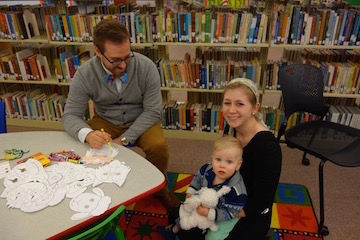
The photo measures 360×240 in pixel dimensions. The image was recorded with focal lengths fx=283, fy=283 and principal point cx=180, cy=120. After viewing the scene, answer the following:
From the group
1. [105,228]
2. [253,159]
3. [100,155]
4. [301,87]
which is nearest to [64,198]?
[105,228]

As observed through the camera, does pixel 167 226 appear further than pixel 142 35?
No

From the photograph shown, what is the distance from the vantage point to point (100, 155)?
146cm

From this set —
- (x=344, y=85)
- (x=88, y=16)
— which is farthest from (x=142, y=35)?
(x=344, y=85)

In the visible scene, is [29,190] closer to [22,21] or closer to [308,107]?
[308,107]

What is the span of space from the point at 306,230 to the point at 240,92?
1.26 metres

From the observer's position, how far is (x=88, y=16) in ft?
9.28

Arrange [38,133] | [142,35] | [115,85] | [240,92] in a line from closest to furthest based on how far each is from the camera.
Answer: [240,92], [38,133], [115,85], [142,35]

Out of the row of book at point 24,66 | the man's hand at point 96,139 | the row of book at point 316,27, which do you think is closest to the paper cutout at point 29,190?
the man's hand at point 96,139

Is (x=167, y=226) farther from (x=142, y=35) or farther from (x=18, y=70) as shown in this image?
(x=18, y=70)

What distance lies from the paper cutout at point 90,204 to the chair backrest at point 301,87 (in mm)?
1627

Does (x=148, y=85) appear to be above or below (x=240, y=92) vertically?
below

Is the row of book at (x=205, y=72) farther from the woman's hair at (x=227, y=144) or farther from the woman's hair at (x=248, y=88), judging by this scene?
the woman's hair at (x=227, y=144)

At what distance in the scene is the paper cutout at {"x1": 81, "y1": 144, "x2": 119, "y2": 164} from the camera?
141 cm

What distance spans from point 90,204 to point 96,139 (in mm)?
469
